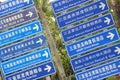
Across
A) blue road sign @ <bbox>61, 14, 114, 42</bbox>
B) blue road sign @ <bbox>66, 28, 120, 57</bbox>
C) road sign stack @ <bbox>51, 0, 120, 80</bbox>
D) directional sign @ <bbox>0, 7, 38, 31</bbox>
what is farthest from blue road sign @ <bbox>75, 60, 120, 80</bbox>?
directional sign @ <bbox>0, 7, 38, 31</bbox>

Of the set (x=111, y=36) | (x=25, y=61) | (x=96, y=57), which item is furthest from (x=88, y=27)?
(x=25, y=61)

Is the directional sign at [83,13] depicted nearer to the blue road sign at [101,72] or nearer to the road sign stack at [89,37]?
the road sign stack at [89,37]

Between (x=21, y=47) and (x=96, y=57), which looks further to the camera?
(x=21, y=47)

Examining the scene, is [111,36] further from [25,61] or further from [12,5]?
[12,5]

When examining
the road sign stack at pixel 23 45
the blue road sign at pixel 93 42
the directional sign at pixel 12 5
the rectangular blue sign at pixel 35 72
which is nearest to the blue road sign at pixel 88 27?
the blue road sign at pixel 93 42

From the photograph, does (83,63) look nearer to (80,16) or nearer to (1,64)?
(80,16)

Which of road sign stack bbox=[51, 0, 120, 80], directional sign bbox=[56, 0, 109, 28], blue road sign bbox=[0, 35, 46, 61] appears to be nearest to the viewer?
road sign stack bbox=[51, 0, 120, 80]

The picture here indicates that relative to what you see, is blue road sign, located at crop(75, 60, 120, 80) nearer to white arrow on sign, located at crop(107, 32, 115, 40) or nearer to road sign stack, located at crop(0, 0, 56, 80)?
white arrow on sign, located at crop(107, 32, 115, 40)

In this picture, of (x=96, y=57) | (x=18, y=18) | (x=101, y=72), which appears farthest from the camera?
(x=18, y=18)
